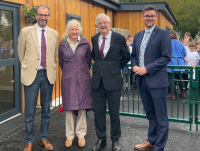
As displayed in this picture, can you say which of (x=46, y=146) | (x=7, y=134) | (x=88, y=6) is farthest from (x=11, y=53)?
(x=88, y=6)

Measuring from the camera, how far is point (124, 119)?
225 inches

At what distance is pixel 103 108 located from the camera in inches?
156

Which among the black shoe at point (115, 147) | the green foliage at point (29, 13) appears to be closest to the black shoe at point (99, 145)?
the black shoe at point (115, 147)

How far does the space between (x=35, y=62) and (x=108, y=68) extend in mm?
1145

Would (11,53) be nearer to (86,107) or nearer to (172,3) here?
(86,107)

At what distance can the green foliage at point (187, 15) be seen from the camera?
41062 mm

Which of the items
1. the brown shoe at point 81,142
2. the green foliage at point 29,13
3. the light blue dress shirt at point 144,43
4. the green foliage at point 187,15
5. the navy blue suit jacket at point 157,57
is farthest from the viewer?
the green foliage at point 187,15

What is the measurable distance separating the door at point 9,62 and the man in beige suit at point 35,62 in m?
1.69

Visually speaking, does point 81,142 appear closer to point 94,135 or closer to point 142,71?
point 94,135

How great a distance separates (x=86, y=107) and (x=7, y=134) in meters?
1.81

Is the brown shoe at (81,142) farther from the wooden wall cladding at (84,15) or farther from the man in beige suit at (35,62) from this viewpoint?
the wooden wall cladding at (84,15)

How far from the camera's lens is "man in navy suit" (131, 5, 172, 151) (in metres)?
3.46

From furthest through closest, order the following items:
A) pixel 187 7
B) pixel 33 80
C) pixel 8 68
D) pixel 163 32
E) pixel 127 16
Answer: pixel 187 7
pixel 127 16
pixel 8 68
pixel 33 80
pixel 163 32

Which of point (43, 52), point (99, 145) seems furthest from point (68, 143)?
point (43, 52)
